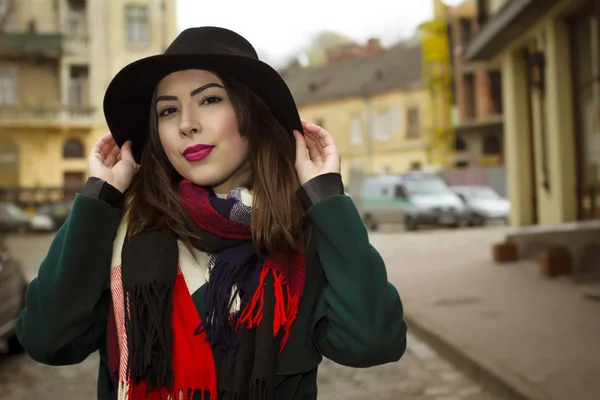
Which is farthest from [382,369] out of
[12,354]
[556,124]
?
[556,124]

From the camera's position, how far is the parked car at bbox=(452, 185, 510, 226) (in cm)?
2836

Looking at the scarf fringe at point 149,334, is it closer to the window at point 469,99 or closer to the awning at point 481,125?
the awning at point 481,125

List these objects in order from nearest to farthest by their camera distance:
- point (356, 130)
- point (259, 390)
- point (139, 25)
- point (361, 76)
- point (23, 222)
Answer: point (259, 390)
point (23, 222)
point (139, 25)
point (356, 130)
point (361, 76)

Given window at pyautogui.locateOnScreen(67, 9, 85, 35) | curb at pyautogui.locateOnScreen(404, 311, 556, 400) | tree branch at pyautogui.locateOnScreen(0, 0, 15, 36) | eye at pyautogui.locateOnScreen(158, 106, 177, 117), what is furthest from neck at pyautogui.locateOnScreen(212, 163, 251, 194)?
tree branch at pyautogui.locateOnScreen(0, 0, 15, 36)

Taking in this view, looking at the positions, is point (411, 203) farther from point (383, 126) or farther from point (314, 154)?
point (383, 126)

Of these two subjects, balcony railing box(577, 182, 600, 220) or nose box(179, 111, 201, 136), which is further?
balcony railing box(577, 182, 600, 220)

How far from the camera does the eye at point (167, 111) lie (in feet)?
7.80

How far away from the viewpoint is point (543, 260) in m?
11.9

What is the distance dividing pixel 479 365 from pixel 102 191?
467cm

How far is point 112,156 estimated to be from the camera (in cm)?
243

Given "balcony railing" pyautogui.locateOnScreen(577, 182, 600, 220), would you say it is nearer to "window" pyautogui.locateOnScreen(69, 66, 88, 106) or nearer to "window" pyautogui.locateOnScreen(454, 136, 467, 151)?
"window" pyautogui.locateOnScreen(69, 66, 88, 106)

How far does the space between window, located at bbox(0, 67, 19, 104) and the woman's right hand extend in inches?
1687

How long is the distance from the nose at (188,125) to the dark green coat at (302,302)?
0.29m

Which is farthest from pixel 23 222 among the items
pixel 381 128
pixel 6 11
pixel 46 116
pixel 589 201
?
pixel 381 128
